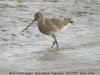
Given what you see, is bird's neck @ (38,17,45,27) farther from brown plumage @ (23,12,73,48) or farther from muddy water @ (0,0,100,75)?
muddy water @ (0,0,100,75)

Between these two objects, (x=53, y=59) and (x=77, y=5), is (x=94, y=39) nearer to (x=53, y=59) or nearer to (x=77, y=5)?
(x=53, y=59)

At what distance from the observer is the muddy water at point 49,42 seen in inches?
391

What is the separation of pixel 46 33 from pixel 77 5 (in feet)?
17.6

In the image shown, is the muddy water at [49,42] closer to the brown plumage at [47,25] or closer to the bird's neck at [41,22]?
the brown plumage at [47,25]

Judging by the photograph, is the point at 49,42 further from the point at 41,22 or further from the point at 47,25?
the point at 41,22

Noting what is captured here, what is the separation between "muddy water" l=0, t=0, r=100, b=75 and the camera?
9938 mm

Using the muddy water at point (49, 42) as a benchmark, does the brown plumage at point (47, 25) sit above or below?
above

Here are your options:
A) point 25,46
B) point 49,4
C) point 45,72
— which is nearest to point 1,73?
point 45,72

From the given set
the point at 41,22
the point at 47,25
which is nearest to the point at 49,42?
the point at 47,25

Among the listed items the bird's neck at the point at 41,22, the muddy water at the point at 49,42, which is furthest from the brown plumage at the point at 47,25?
the muddy water at the point at 49,42

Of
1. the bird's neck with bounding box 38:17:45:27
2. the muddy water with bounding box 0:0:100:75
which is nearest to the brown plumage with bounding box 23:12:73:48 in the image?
the bird's neck with bounding box 38:17:45:27

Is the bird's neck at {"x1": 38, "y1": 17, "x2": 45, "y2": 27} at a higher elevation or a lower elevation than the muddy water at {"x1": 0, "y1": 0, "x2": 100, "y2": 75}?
higher

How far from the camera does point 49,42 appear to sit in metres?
12.4

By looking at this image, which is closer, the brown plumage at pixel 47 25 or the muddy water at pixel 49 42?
the muddy water at pixel 49 42
